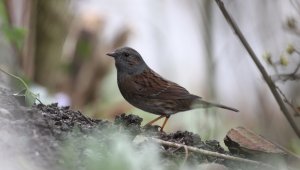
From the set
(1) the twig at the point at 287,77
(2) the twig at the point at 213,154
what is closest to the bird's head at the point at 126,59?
(1) the twig at the point at 287,77

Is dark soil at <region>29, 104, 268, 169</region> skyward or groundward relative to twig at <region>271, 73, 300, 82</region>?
groundward

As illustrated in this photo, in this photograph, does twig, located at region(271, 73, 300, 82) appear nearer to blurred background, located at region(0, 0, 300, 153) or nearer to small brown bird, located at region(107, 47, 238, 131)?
blurred background, located at region(0, 0, 300, 153)

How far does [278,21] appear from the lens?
258 inches

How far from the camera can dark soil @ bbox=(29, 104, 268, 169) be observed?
339cm

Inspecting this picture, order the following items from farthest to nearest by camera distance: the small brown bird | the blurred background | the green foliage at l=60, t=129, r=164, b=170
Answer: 1. the blurred background
2. the small brown bird
3. the green foliage at l=60, t=129, r=164, b=170

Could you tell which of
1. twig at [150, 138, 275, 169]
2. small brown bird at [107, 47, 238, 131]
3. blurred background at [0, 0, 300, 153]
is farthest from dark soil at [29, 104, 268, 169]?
small brown bird at [107, 47, 238, 131]

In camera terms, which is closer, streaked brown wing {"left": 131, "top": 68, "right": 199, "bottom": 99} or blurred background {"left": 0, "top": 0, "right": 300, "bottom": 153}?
streaked brown wing {"left": 131, "top": 68, "right": 199, "bottom": 99}

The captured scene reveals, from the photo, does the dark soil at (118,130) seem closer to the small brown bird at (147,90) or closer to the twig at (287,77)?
the twig at (287,77)

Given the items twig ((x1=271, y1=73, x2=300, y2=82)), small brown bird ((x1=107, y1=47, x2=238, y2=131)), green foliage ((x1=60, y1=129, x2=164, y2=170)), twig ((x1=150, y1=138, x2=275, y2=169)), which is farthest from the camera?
small brown bird ((x1=107, y1=47, x2=238, y2=131))

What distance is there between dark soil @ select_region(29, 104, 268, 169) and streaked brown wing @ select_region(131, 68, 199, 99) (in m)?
1.28

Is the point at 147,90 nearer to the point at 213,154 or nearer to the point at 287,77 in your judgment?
the point at 287,77

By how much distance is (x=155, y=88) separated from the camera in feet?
18.1

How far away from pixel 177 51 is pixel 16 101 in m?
7.00

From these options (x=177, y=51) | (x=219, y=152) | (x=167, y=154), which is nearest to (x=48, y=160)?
(x=167, y=154)
